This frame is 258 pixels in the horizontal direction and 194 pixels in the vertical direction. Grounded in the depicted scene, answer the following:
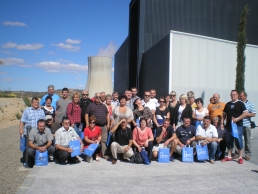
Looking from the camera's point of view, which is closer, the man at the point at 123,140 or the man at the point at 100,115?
the man at the point at 123,140

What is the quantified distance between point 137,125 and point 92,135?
127 cm

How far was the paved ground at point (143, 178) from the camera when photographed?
5.20 meters

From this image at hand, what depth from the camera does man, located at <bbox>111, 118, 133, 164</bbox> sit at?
730 centimetres

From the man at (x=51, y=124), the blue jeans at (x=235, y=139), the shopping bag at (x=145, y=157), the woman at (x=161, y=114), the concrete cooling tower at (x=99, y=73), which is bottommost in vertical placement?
the shopping bag at (x=145, y=157)

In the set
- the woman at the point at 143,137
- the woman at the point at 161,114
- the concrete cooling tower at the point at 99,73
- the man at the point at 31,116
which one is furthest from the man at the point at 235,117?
the concrete cooling tower at the point at 99,73

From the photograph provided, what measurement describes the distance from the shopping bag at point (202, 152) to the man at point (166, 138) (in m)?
0.60

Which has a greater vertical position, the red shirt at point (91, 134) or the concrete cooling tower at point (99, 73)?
the concrete cooling tower at point (99, 73)

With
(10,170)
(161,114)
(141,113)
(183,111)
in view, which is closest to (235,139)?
(183,111)

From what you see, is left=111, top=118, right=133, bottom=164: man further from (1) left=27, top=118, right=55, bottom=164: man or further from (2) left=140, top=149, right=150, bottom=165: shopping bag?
(1) left=27, top=118, right=55, bottom=164: man

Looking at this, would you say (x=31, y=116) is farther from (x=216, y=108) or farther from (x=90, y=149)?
(x=216, y=108)

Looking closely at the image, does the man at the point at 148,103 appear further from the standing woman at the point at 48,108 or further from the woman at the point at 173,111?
the standing woman at the point at 48,108

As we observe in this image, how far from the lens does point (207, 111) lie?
8.23 meters

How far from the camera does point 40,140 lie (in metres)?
6.79

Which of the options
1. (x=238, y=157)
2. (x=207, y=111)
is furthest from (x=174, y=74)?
(x=238, y=157)
